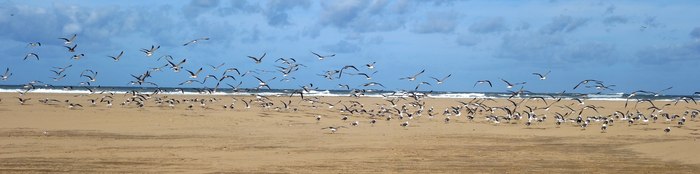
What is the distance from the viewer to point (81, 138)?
23.8 meters

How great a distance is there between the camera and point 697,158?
19156mm

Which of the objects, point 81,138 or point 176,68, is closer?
point 81,138

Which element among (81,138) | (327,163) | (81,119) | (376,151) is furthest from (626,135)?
(81,119)

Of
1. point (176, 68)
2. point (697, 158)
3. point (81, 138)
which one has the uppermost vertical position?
point (176, 68)

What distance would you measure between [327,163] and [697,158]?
887 cm

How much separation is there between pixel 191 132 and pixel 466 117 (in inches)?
681

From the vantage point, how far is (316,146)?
22.4 meters

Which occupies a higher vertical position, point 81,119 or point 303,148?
point 81,119

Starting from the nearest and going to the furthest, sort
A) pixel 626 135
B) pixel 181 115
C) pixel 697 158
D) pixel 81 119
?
pixel 697 158, pixel 626 135, pixel 81 119, pixel 181 115

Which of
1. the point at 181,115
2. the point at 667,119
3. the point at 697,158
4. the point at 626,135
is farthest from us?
the point at 667,119

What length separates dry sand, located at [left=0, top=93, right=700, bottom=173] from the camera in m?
17.2

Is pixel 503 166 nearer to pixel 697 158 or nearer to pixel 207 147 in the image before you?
pixel 697 158

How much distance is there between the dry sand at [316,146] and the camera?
17.2 meters

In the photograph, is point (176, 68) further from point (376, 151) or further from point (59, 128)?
point (376, 151)
